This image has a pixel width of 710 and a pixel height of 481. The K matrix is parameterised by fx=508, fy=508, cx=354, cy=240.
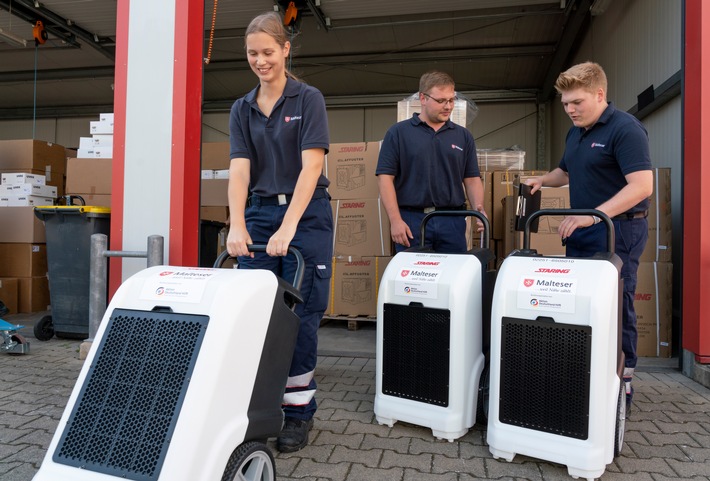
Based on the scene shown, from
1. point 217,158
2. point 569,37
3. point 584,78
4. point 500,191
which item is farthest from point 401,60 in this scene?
point 584,78

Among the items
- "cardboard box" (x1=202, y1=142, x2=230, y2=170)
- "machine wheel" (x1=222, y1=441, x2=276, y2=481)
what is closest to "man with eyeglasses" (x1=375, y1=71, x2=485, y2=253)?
"machine wheel" (x1=222, y1=441, x2=276, y2=481)

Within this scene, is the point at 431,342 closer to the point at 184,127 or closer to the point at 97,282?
the point at 184,127

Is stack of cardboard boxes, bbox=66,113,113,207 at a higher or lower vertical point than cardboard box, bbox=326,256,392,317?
higher

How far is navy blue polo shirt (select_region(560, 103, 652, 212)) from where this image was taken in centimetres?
229

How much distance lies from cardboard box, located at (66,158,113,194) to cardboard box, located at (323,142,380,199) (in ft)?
8.09

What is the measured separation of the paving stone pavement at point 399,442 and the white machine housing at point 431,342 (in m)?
0.12

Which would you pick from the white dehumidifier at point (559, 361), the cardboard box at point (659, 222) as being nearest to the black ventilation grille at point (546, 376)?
the white dehumidifier at point (559, 361)

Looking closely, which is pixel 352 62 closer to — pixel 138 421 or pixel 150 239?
pixel 150 239

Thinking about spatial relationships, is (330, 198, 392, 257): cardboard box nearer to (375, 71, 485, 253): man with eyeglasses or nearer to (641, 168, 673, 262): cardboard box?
(375, 71, 485, 253): man with eyeglasses

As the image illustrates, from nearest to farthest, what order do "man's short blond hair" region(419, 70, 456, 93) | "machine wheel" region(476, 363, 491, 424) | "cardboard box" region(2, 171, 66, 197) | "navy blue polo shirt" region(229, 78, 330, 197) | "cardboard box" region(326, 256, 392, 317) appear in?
"navy blue polo shirt" region(229, 78, 330, 197), "machine wheel" region(476, 363, 491, 424), "man's short blond hair" region(419, 70, 456, 93), "cardboard box" region(326, 256, 392, 317), "cardboard box" region(2, 171, 66, 197)

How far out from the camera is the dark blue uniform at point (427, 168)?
113 inches

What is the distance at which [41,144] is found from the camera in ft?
20.4

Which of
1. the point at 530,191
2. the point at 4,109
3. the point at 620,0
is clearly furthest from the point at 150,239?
the point at 4,109

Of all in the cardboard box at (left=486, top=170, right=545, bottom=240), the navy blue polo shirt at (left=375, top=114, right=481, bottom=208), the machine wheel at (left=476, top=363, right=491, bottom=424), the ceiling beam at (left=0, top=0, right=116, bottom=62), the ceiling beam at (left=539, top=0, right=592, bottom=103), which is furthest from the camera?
the ceiling beam at (left=539, top=0, right=592, bottom=103)
